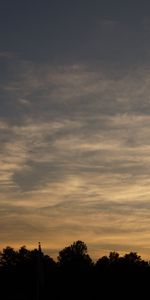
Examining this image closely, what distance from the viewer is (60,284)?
341 ft

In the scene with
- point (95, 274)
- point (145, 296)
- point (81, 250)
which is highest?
point (81, 250)

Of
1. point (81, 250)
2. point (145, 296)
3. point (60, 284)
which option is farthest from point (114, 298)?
point (81, 250)

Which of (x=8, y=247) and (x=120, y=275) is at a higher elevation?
(x=8, y=247)

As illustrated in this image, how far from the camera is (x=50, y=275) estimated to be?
113m

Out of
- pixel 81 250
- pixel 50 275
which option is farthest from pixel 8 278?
pixel 81 250

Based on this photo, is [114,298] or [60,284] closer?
[114,298]

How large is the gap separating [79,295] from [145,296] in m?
11.2

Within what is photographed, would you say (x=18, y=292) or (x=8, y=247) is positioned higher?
(x=8, y=247)

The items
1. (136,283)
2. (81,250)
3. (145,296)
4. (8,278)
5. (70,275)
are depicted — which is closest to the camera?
(145,296)

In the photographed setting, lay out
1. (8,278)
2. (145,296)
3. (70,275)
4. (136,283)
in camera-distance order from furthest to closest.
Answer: (8,278) < (70,275) < (136,283) < (145,296)

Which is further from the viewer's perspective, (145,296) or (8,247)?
(8,247)

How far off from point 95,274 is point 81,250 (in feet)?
229

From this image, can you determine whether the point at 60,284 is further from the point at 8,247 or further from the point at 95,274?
the point at 8,247

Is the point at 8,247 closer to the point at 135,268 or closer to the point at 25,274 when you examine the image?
the point at 25,274
